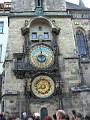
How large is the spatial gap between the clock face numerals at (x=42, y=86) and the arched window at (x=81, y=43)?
601 cm

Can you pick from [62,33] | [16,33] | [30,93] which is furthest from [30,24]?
[30,93]

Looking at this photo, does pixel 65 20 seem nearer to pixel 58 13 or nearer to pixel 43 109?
pixel 58 13

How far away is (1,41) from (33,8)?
4.47 m

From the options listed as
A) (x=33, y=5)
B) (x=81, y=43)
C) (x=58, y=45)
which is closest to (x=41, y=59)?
(x=58, y=45)

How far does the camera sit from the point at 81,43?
23.7 metres

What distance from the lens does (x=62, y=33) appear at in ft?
65.4

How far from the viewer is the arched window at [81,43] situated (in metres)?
23.0

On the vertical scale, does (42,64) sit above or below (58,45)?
below

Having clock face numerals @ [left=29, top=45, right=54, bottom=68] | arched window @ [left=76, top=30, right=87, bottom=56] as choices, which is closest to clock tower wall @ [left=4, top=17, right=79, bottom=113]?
clock face numerals @ [left=29, top=45, right=54, bottom=68]

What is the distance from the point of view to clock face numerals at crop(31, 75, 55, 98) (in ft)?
57.3

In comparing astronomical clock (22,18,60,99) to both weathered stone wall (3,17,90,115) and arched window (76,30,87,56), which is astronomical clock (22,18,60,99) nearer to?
weathered stone wall (3,17,90,115)

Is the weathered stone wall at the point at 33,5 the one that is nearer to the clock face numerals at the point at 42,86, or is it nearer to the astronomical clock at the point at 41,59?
the astronomical clock at the point at 41,59

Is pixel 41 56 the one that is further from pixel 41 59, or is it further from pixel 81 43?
pixel 81 43

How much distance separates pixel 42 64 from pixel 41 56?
2.04 ft
